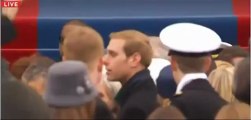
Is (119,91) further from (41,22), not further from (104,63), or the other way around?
(41,22)

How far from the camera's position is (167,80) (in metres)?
4.20

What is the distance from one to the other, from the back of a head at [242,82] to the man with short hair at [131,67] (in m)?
0.37

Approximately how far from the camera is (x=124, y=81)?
11.5 feet

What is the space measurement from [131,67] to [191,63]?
10.4 inches

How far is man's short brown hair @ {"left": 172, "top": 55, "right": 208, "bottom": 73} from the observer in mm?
3355

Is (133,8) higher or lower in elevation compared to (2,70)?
lower

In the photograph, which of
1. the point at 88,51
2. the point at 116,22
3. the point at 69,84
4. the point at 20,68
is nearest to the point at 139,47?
the point at 88,51

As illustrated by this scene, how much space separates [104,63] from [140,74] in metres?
0.20

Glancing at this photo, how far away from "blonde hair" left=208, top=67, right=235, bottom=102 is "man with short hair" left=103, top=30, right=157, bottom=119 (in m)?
0.31

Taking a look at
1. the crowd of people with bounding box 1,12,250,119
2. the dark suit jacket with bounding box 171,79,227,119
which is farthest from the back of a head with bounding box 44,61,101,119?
the dark suit jacket with bounding box 171,79,227,119

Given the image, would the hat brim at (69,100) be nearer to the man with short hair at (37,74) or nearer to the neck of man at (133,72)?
the man with short hair at (37,74)

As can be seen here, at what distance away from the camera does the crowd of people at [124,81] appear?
2877mm

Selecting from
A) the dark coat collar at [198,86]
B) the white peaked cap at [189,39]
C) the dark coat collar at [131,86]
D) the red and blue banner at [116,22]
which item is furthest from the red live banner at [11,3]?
the dark coat collar at [198,86]

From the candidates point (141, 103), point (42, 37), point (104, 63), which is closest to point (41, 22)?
point (42, 37)
